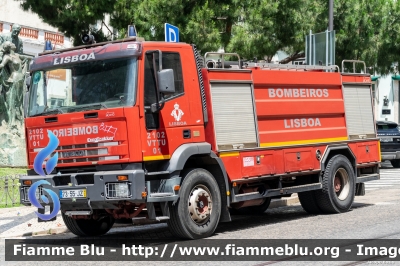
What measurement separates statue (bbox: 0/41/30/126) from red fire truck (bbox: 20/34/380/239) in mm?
12662

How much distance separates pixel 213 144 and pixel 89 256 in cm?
265

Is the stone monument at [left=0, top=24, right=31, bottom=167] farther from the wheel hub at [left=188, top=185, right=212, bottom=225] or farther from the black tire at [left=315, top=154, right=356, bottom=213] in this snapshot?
the wheel hub at [left=188, top=185, right=212, bottom=225]

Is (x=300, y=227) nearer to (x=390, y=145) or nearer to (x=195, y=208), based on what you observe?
(x=195, y=208)

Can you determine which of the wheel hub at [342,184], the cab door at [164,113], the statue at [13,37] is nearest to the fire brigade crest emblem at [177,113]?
the cab door at [164,113]

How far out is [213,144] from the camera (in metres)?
12.0

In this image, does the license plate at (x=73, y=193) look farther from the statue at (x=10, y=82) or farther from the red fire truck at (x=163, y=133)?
the statue at (x=10, y=82)

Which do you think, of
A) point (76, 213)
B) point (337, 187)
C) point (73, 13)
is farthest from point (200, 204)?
point (73, 13)

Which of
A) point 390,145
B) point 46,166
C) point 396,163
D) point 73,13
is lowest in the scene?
point 396,163

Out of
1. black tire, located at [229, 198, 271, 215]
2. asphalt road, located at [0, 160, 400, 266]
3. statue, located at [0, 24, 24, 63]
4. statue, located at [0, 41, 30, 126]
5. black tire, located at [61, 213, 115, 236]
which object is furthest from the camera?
statue, located at [0, 24, 24, 63]

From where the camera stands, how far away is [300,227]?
41.6ft

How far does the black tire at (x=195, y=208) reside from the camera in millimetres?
11305

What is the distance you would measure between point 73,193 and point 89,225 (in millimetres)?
1720

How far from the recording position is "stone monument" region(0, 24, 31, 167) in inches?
966

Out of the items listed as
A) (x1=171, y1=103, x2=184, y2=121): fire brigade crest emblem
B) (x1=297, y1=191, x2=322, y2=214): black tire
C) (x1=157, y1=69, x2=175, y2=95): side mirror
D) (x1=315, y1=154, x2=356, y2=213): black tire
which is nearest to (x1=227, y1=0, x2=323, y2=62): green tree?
(x1=315, y1=154, x2=356, y2=213): black tire
